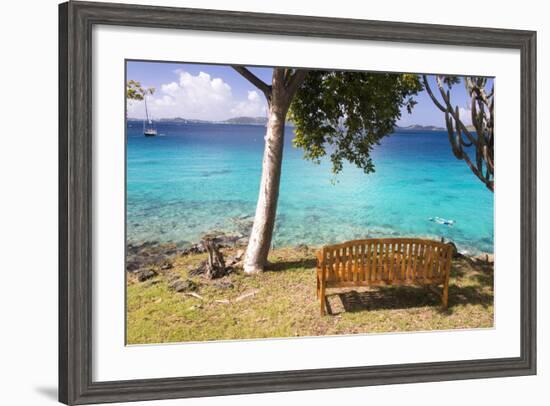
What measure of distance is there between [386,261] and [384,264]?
34 mm

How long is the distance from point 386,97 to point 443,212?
1263 millimetres

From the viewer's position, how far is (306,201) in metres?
6.54

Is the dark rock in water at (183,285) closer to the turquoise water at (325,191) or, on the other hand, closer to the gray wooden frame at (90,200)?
the turquoise water at (325,191)

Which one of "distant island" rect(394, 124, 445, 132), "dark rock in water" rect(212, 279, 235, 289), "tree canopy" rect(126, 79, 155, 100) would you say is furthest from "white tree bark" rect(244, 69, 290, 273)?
"tree canopy" rect(126, 79, 155, 100)

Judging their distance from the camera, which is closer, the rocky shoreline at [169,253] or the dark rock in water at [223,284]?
the rocky shoreline at [169,253]

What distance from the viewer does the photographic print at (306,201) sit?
5.63 meters

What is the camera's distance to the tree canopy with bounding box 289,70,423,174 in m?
6.45

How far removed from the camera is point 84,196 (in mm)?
4391

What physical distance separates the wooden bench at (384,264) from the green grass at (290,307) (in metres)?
0.16

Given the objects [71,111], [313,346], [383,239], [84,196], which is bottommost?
[313,346]

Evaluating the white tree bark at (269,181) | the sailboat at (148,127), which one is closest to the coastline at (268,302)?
the white tree bark at (269,181)

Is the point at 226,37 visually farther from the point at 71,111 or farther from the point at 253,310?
the point at 253,310

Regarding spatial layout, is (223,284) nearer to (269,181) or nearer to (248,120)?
(269,181)

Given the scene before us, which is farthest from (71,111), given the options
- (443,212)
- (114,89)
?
(443,212)
